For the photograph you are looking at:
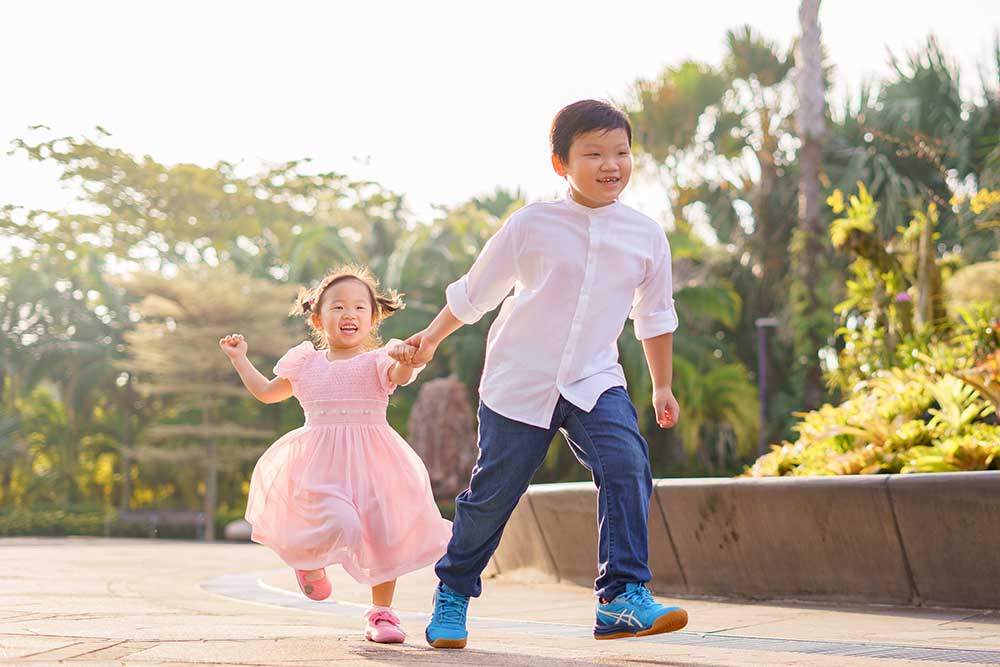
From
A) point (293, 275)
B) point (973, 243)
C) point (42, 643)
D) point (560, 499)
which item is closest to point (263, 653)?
point (42, 643)

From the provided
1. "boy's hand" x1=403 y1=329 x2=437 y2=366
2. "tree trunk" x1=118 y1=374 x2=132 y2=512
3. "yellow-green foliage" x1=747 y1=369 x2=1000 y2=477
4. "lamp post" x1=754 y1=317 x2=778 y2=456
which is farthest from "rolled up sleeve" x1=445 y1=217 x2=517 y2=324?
"tree trunk" x1=118 y1=374 x2=132 y2=512

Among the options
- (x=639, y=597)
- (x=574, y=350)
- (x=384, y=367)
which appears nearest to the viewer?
(x=639, y=597)

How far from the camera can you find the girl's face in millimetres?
4695

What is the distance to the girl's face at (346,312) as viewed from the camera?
15.4ft

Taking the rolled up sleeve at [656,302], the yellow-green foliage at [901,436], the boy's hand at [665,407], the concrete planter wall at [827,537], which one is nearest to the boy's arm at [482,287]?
the rolled up sleeve at [656,302]

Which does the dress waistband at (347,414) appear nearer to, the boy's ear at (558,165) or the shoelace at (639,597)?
the boy's ear at (558,165)

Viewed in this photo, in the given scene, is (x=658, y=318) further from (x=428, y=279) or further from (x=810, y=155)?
(x=428, y=279)

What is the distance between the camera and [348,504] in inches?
172

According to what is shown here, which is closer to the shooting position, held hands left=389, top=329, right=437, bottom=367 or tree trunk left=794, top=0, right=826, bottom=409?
held hands left=389, top=329, right=437, bottom=367

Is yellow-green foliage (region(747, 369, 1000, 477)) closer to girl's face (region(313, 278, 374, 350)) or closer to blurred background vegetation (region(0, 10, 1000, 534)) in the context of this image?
girl's face (region(313, 278, 374, 350))

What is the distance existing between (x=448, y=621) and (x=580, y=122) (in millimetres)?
1516

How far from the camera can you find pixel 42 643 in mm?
3736

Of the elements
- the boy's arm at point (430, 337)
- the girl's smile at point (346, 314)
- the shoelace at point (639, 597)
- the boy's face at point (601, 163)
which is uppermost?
the boy's face at point (601, 163)

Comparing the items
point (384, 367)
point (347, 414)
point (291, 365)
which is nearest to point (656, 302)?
point (384, 367)
